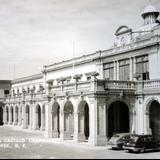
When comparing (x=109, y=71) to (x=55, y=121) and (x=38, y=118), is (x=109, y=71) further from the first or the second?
(x=38, y=118)

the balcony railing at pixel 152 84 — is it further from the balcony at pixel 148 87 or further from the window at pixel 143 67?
the window at pixel 143 67

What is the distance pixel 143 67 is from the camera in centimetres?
3922

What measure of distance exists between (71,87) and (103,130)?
652cm

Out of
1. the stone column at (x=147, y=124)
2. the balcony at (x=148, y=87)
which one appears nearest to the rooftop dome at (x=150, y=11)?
the balcony at (x=148, y=87)

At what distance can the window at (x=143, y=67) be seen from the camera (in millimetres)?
38772

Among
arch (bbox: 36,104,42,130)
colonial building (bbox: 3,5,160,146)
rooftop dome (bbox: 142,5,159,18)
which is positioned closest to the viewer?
colonial building (bbox: 3,5,160,146)

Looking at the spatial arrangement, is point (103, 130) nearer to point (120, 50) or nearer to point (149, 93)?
point (149, 93)

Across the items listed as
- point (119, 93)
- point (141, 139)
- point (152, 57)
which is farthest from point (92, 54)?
point (141, 139)

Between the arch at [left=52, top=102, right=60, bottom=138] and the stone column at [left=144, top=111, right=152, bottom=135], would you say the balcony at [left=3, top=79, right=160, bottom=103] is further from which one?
the arch at [left=52, top=102, right=60, bottom=138]

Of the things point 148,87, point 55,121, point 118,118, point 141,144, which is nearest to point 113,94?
point 148,87

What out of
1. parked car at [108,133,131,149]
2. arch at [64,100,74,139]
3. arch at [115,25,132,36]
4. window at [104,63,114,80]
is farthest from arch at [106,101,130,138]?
arch at [115,25,132,36]

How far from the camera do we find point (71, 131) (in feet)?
127

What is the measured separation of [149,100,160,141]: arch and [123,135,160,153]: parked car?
5336mm

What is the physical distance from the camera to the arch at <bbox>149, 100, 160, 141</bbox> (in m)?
33.7
